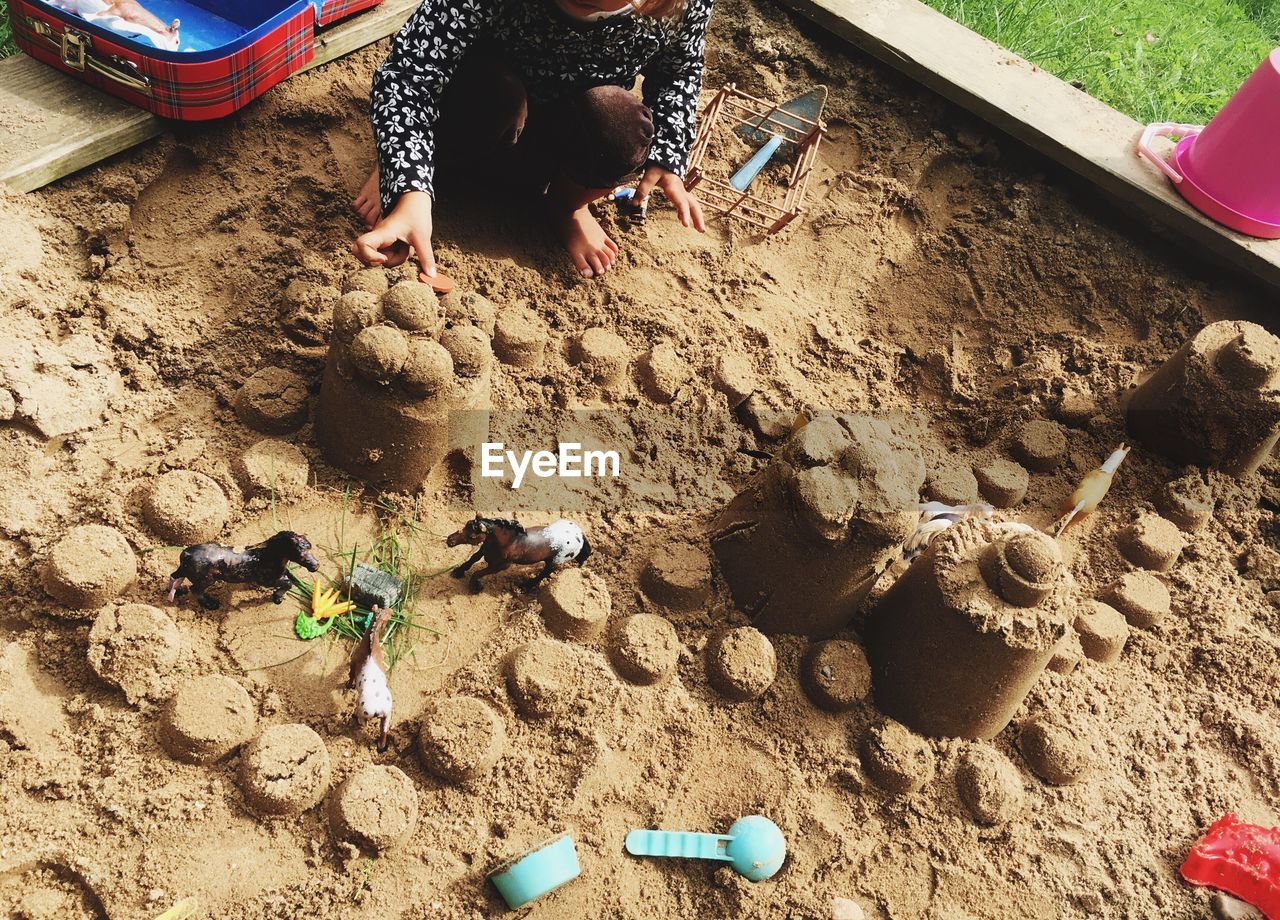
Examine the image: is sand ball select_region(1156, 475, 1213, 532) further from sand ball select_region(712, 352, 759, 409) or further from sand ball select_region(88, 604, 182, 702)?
sand ball select_region(88, 604, 182, 702)

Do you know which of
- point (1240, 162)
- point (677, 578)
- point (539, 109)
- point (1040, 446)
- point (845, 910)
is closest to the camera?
point (845, 910)

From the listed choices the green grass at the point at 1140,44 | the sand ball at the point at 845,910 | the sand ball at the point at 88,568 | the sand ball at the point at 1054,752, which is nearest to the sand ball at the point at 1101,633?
the sand ball at the point at 1054,752

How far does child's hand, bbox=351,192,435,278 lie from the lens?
2313 millimetres

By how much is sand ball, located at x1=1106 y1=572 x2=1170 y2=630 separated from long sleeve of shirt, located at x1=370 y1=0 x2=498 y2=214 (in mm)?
2008

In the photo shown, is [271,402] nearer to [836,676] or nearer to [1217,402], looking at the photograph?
[836,676]

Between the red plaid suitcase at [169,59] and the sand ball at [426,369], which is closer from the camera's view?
the sand ball at [426,369]

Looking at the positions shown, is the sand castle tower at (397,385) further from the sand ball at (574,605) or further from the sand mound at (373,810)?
the sand mound at (373,810)

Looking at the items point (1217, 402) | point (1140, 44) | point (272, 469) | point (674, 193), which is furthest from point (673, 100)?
point (1140, 44)

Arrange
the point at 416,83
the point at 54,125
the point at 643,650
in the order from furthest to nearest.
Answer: the point at 54,125
the point at 416,83
the point at 643,650

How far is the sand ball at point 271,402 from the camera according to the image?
2.31 m

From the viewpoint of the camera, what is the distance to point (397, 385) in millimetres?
2076

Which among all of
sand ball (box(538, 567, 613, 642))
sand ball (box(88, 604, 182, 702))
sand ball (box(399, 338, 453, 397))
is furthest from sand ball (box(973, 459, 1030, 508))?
sand ball (box(88, 604, 182, 702))

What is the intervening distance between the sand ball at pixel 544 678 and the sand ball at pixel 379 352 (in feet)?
2.10

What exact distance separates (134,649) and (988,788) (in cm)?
172
